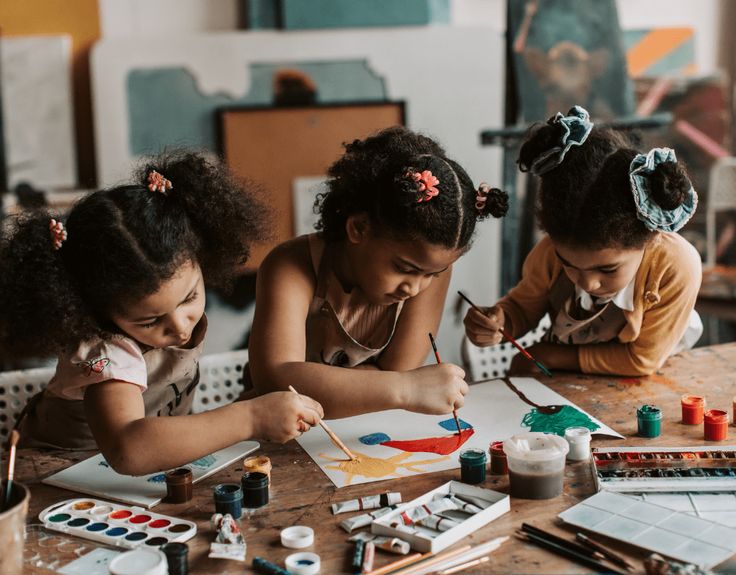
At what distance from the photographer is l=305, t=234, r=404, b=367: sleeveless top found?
169 cm

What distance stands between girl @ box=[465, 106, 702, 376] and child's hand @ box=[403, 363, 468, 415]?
1.18ft

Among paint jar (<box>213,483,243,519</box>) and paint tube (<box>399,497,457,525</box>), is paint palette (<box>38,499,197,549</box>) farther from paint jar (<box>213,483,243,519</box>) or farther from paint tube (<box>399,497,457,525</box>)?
paint tube (<box>399,497,457,525</box>)

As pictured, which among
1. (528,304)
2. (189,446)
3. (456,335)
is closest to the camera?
(189,446)

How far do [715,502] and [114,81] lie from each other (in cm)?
289

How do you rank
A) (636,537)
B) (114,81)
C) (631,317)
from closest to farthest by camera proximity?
(636,537), (631,317), (114,81)

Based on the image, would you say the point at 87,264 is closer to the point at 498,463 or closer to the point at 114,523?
the point at 114,523

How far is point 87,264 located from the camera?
1.35 m

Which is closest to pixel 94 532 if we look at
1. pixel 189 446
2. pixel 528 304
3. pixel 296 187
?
pixel 189 446

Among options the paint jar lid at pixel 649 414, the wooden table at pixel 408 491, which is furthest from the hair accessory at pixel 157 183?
the paint jar lid at pixel 649 414

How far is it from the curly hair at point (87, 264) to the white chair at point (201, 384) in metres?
0.44

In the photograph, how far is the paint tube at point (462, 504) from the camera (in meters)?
1.13

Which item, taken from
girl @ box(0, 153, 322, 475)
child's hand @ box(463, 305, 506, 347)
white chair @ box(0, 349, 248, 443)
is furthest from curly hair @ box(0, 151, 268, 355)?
child's hand @ box(463, 305, 506, 347)

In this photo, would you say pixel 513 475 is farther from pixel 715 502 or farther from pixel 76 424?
pixel 76 424

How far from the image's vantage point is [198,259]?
1508 mm
